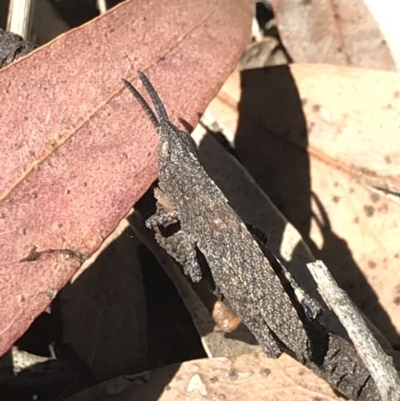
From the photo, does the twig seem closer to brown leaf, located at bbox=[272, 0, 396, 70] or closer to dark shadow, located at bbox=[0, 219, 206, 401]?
dark shadow, located at bbox=[0, 219, 206, 401]

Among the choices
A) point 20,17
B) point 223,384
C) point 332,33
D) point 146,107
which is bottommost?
point 223,384

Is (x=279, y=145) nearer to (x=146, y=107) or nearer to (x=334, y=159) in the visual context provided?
(x=334, y=159)

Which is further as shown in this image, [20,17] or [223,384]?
[20,17]

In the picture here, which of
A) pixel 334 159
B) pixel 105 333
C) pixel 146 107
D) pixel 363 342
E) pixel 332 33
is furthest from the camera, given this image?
pixel 332 33

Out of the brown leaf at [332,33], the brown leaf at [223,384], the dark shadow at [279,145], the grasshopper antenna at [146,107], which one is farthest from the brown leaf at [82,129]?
the brown leaf at [332,33]

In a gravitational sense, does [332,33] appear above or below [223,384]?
above

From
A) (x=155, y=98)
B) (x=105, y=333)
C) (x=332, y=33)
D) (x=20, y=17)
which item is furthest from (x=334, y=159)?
(x=20, y=17)
